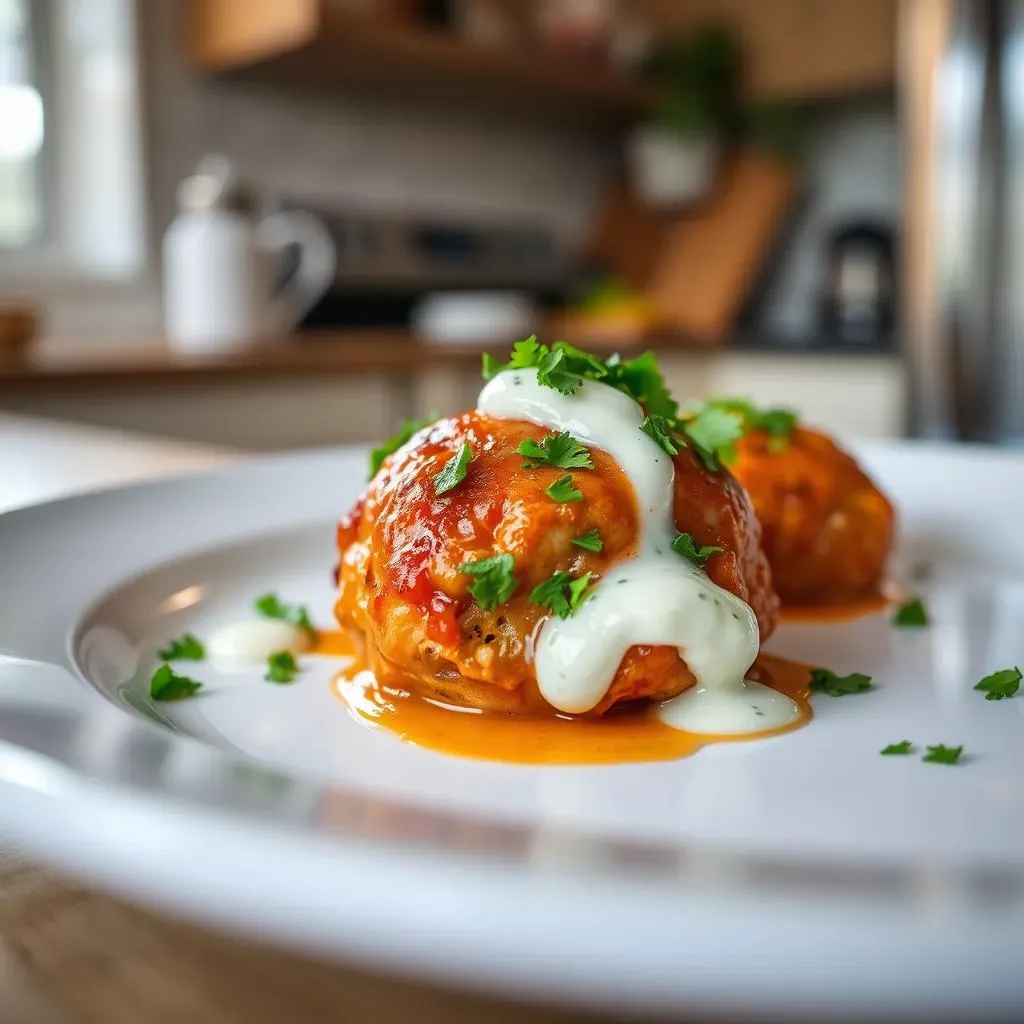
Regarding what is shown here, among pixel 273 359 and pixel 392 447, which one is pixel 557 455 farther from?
pixel 273 359

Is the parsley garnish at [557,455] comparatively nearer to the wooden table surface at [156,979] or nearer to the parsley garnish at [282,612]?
the parsley garnish at [282,612]

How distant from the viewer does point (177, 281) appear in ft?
11.0

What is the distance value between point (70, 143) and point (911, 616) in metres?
3.30

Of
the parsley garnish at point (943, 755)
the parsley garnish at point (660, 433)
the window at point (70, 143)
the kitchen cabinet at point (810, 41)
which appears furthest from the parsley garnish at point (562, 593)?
the kitchen cabinet at point (810, 41)

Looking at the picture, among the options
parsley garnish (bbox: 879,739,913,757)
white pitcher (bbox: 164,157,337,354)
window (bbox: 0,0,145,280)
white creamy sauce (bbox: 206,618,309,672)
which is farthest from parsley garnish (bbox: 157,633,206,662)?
window (bbox: 0,0,145,280)

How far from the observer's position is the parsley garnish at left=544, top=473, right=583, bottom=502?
2.61 ft

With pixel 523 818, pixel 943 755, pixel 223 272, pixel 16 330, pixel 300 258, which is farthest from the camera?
pixel 300 258

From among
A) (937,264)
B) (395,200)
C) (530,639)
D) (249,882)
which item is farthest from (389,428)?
(249,882)

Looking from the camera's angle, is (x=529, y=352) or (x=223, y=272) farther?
(x=223, y=272)

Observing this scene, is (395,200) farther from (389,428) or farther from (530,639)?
(530,639)

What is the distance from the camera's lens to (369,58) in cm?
374

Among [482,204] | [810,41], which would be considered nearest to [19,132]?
[482,204]

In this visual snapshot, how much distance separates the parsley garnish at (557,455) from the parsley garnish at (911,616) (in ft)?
1.31

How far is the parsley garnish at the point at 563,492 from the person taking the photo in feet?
2.61
